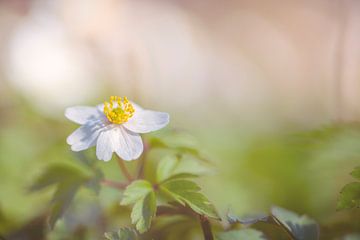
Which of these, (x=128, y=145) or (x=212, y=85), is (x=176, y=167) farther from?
(x=212, y=85)

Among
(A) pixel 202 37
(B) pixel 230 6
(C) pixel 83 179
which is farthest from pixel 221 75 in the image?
(C) pixel 83 179

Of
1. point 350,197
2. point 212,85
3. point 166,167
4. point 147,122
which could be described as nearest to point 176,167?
point 166,167

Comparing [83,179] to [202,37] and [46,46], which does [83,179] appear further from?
[202,37]

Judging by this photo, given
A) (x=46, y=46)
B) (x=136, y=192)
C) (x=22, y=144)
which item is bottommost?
(x=22, y=144)

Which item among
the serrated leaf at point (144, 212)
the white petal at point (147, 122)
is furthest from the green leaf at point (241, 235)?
the white petal at point (147, 122)

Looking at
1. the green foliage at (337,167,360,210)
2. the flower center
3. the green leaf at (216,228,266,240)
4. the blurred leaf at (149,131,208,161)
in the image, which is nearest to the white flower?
the flower center

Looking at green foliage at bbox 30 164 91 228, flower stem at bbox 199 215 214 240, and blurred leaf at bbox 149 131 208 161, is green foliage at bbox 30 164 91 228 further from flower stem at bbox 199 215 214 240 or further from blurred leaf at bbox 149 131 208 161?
flower stem at bbox 199 215 214 240
